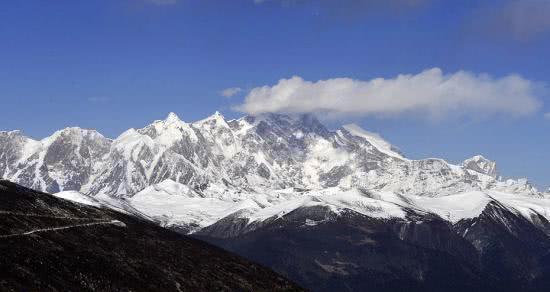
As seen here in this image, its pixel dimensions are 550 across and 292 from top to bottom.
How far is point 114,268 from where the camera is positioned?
156 meters

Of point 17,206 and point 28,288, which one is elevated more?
point 17,206

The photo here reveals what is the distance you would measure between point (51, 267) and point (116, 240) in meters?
63.7

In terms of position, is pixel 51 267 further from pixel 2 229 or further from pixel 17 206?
pixel 17 206

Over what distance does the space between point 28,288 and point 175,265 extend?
80858 mm

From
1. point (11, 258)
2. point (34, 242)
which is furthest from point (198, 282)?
point (11, 258)

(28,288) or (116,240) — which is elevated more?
(116,240)

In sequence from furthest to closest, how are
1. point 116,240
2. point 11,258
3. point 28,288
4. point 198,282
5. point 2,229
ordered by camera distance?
1. point 116,240
2. point 198,282
3. point 2,229
4. point 11,258
5. point 28,288

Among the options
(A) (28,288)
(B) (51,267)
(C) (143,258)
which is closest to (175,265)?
(C) (143,258)

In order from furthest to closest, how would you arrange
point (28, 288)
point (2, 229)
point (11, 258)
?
point (2, 229) → point (11, 258) → point (28, 288)

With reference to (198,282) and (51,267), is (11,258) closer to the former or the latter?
(51,267)

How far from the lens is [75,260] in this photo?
14875 cm

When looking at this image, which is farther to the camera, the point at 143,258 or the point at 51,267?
the point at 143,258

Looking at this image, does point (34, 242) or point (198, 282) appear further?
point (198, 282)

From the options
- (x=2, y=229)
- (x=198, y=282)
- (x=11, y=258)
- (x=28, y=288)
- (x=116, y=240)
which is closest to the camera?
(x=28, y=288)
